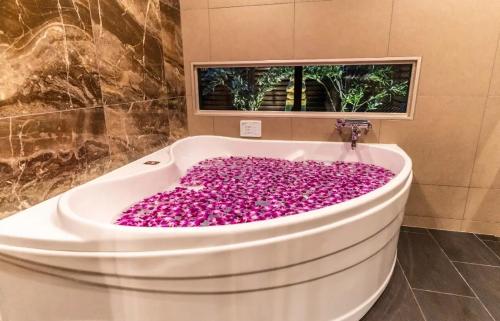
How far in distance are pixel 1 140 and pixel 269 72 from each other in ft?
6.29

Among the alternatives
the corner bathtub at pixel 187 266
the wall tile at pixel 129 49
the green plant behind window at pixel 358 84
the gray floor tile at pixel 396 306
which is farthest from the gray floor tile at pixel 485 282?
the wall tile at pixel 129 49

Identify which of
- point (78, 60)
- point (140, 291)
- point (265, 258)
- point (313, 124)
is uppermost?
point (78, 60)

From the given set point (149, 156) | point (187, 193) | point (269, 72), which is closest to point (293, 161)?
point (269, 72)

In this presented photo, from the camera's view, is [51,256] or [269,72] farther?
[269,72]

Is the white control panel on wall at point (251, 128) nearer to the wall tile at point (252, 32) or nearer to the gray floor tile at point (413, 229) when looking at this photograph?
the wall tile at point (252, 32)

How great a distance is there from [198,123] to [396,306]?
80.7 inches

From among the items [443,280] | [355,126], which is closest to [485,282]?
[443,280]

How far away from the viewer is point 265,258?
1.02 metres

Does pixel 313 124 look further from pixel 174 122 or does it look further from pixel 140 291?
pixel 140 291

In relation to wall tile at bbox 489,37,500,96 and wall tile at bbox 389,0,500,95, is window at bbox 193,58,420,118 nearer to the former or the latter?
wall tile at bbox 389,0,500,95

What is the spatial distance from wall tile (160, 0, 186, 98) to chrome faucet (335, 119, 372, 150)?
1413 millimetres

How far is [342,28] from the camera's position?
2.15m

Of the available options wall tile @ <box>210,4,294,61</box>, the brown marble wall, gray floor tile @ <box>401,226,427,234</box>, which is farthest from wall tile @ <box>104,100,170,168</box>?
gray floor tile @ <box>401,226,427,234</box>

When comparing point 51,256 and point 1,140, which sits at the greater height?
point 1,140
